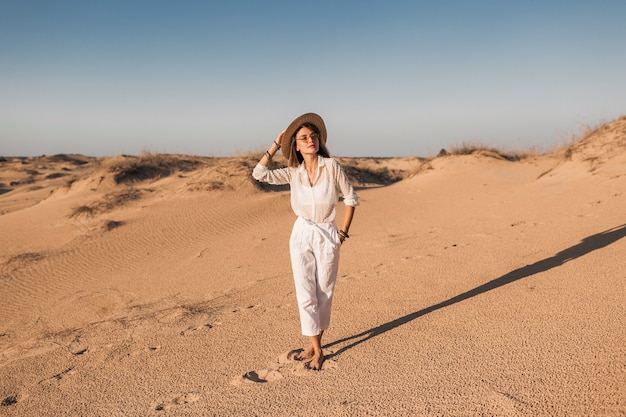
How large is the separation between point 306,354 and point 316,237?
915 millimetres

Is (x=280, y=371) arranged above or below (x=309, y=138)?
below

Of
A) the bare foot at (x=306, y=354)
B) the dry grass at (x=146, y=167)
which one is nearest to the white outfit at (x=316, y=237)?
the bare foot at (x=306, y=354)

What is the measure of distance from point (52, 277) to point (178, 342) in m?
4.68

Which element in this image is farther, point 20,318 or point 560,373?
point 20,318

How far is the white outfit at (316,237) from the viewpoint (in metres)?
3.46

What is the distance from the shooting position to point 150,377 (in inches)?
141

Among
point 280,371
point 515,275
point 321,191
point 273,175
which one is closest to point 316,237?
point 321,191

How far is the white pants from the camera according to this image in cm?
346

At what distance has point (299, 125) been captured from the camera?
11.7 ft

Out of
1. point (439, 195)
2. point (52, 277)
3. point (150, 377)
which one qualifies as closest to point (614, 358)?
point (150, 377)

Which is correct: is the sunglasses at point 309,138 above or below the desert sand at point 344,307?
above

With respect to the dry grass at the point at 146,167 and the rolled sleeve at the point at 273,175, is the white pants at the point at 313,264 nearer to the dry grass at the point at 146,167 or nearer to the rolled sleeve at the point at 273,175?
the rolled sleeve at the point at 273,175

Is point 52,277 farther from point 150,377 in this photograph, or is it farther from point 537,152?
point 537,152

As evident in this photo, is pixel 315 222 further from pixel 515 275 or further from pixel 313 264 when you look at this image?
pixel 515 275
